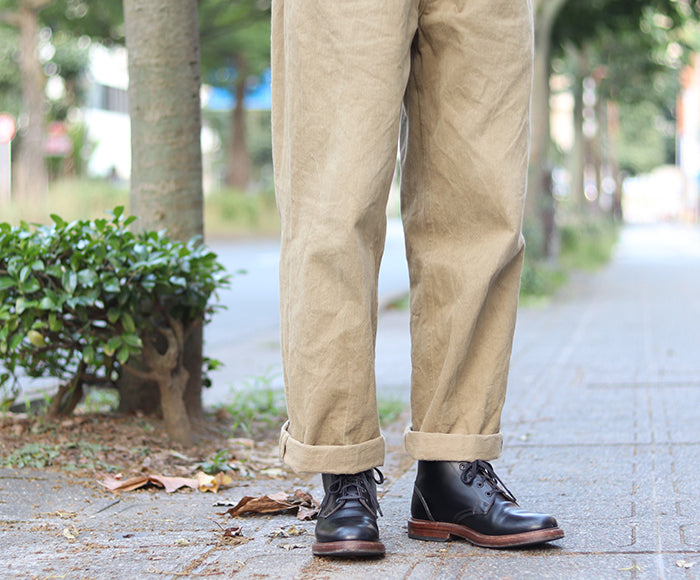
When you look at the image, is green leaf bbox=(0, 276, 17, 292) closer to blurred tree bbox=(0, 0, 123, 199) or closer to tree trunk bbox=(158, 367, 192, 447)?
tree trunk bbox=(158, 367, 192, 447)

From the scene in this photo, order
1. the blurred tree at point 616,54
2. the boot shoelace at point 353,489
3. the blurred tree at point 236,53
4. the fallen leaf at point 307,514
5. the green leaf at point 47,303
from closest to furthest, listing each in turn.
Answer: the boot shoelace at point 353,489, the fallen leaf at point 307,514, the green leaf at point 47,303, the blurred tree at point 616,54, the blurred tree at point 236,53

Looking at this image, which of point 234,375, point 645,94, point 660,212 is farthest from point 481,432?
point 660,212

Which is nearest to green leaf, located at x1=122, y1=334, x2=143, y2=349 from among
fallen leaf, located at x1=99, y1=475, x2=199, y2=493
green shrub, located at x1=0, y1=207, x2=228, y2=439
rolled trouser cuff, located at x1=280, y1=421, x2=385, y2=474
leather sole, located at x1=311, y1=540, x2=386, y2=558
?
green shrub, located at x1=0, y1=207, x2=228, y2=439

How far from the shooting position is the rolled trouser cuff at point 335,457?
2.16 m

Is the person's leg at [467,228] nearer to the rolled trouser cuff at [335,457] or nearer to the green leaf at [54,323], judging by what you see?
the rolled trouser cuff at [335,457]

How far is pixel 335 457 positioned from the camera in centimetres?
216

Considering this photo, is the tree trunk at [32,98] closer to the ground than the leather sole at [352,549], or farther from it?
farther from it

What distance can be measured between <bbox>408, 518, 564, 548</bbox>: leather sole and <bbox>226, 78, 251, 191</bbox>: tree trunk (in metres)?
27.5

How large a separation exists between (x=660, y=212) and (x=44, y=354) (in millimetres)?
78753

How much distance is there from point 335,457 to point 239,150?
29.4 meters

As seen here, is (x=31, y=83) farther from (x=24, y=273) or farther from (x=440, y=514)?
(x=440, y=514)

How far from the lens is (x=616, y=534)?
2.24m

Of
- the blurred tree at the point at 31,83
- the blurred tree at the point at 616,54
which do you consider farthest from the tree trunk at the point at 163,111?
the blurred tree at the point at 31,83

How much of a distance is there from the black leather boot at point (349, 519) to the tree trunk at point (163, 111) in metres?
1.63
